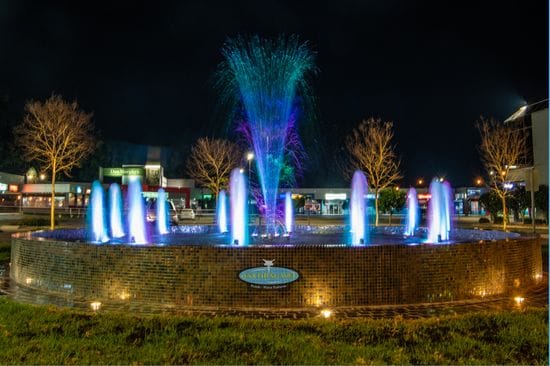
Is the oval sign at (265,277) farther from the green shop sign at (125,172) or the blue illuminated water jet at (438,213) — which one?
the green shop sign at (125,172)

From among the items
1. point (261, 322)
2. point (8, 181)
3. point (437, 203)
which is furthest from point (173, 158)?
point (261, 322)

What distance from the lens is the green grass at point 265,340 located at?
5.06m

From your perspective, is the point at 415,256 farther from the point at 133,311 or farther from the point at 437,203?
the point at 437,203

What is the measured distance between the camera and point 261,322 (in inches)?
256

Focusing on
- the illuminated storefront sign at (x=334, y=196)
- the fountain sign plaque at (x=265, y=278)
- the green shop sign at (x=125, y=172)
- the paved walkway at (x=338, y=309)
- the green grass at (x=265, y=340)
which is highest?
the green shop sign at (x=125, y=172)

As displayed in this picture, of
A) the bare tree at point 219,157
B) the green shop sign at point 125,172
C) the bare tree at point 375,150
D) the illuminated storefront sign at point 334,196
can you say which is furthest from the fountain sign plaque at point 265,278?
the green shop sign at point 125,172

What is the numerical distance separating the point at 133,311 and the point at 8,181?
229 feet

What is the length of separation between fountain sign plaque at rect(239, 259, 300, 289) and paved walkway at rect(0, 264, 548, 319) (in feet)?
1.47

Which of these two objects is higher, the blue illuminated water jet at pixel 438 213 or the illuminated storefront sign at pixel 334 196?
the illuminated storefront sign at pixel 334 196

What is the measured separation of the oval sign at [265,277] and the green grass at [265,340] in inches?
59.5

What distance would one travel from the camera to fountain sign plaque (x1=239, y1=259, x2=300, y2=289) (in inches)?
320

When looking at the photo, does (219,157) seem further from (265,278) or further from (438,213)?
(265,278)

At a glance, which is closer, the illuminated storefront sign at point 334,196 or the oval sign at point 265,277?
the oval sign at point 265,277

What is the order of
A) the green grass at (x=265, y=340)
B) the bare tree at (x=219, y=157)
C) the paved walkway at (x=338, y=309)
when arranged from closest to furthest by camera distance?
the green grass at (x=265, y=340) → the paved walkway at (x=338, y=309) → the bare tree at (x=219, y=157)
